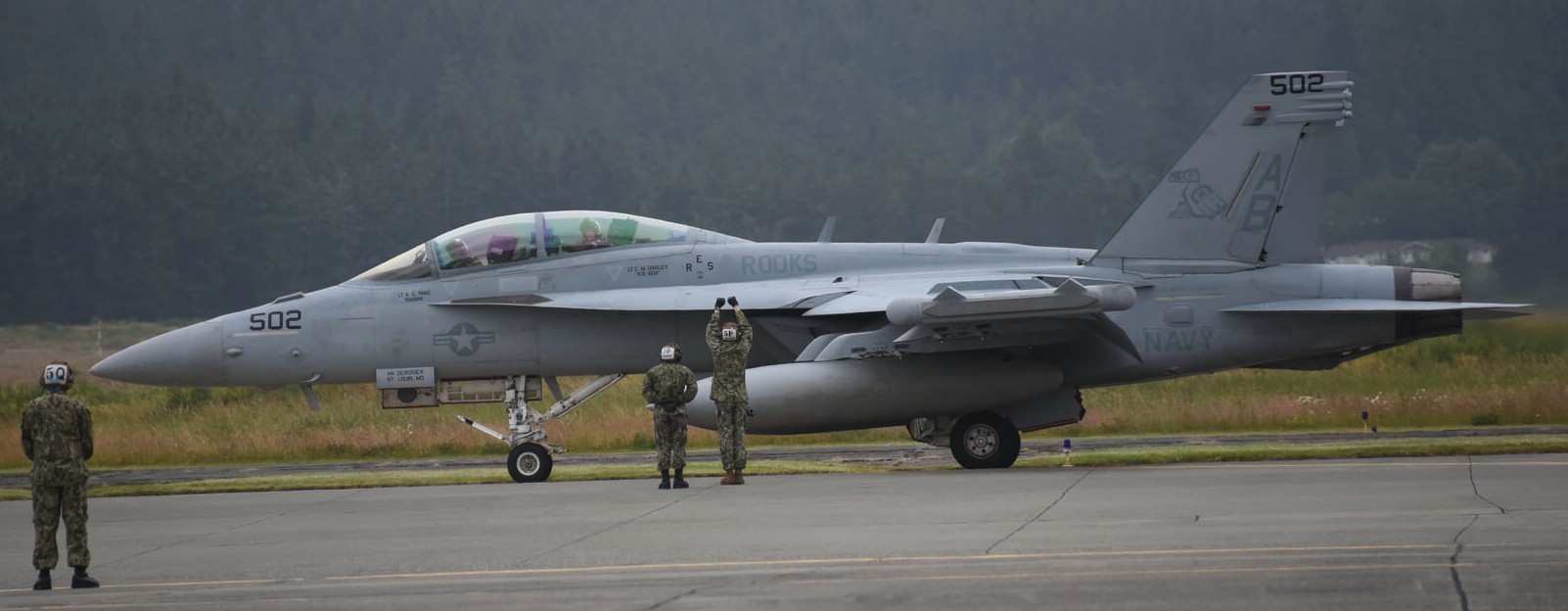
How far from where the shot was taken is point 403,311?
706 inches

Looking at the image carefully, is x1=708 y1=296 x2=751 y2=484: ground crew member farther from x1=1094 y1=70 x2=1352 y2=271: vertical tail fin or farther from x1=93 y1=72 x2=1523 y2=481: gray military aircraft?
x1=1094 y1=70 x2=1352 y2=271: vertical tail fin

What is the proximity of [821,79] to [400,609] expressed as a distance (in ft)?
344

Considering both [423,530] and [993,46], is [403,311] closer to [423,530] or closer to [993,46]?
[423,530]

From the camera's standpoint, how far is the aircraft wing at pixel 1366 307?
55.4ft

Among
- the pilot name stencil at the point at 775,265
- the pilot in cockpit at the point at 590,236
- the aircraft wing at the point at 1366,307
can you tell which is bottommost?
the aircraft wing at the point at 1366,307

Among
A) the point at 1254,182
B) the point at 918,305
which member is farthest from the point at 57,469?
the point at 1254,182

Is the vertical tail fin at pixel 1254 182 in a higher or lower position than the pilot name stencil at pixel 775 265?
higher

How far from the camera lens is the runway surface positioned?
906 centimetres

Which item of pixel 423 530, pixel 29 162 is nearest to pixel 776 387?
pixel 423 530

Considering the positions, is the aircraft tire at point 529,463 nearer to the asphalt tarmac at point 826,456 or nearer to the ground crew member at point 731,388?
the asphalt tarmac at point 826,456

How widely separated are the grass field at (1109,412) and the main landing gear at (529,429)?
561 cm

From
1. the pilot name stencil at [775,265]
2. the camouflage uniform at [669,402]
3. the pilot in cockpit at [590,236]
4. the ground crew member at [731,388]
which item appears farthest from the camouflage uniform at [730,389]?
the pilot in cockpit at [590,236]

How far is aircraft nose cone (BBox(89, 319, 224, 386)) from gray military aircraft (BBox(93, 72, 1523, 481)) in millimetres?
22

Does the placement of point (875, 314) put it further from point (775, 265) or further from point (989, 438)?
point (989, 438)
